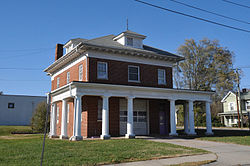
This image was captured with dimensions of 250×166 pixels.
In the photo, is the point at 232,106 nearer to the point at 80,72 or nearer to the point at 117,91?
the point at 117,91

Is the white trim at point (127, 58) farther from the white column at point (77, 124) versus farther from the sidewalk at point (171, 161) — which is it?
the sidewalk at point (171, 161)

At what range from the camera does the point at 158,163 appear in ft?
32.2

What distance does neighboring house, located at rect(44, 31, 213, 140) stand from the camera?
62.6 feet

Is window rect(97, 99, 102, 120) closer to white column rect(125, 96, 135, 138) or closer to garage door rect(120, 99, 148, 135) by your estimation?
garage door rect(120, 99, 148, 135)

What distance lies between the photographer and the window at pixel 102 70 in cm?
2073

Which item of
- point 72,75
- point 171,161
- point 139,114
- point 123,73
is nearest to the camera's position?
point 171,161

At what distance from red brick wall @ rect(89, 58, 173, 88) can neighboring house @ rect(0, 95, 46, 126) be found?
114 ft

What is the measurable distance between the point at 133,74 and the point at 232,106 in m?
38.0

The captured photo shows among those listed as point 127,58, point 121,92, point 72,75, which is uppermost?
point 127,58

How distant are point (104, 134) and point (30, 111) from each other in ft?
120

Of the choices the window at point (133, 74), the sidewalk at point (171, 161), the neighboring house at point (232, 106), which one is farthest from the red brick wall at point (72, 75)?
the neighboring house at point (232, 106)

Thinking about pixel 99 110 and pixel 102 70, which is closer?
pixel 102 70

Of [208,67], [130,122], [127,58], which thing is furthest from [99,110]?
[208,67]

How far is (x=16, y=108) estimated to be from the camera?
163 ft
